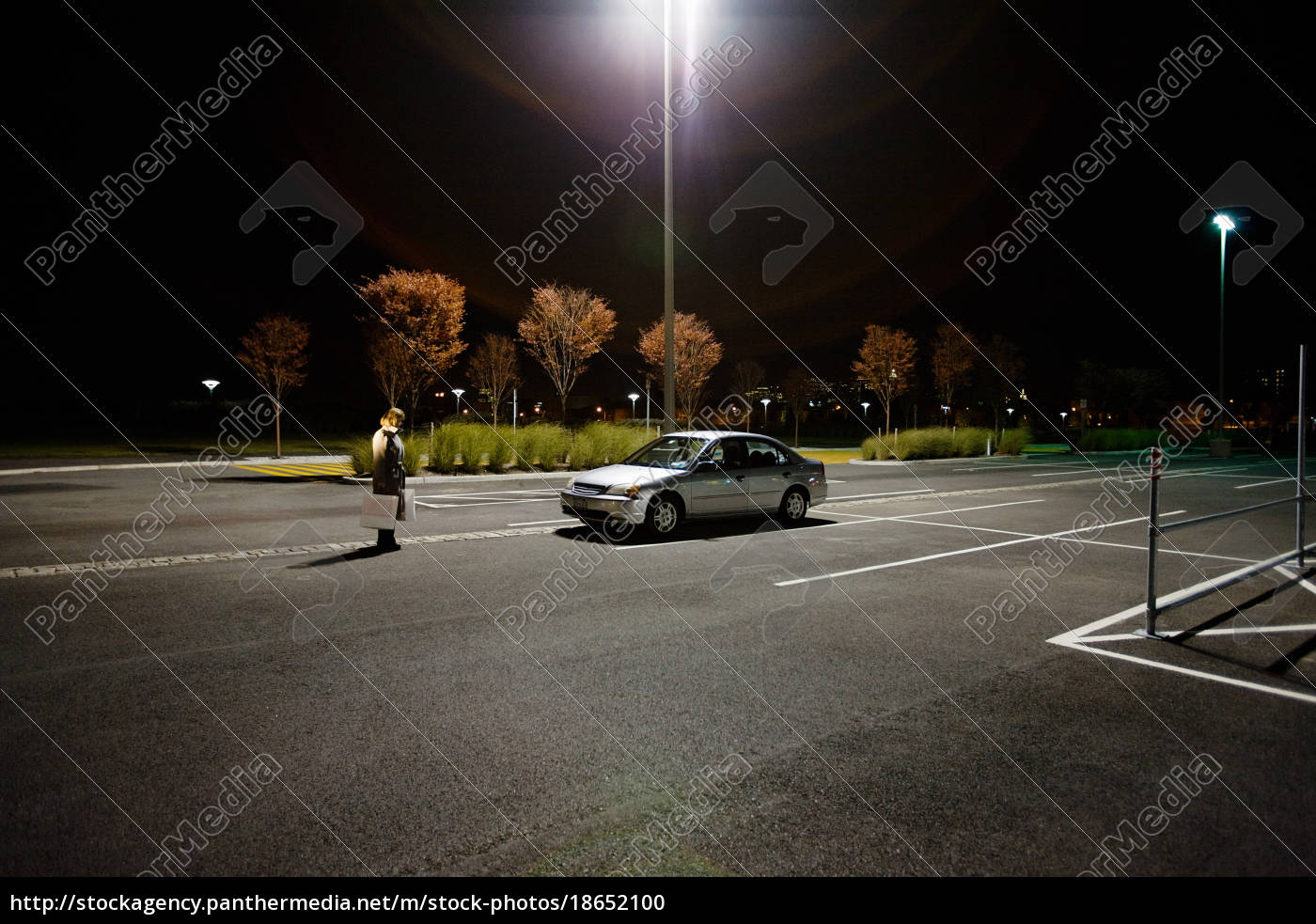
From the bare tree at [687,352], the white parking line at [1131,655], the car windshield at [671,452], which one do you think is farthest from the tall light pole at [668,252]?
the bare tree at [687,352]

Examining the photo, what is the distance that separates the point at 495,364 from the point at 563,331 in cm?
2376

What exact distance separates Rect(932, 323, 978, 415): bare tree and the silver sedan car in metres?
39.4

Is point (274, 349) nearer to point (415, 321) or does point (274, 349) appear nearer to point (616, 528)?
point (415, 321)

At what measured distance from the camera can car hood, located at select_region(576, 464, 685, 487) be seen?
10.5m

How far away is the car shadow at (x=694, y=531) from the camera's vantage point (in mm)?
10406

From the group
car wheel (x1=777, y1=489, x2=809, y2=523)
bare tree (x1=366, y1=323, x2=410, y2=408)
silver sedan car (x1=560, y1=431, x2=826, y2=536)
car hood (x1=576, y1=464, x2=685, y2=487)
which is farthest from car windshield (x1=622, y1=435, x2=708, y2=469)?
bare tree (x1=366, y1=323, x2=410, y2=408)

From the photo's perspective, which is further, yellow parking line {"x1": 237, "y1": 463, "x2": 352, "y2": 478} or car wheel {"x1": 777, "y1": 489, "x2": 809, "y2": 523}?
yellow parking line {"x1": 237, "y1": 463, "x2": 352, "y2": 478}

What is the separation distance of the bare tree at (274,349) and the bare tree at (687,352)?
61.7 feet

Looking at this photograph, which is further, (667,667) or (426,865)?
(667,667)

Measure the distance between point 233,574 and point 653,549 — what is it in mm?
A: 4805

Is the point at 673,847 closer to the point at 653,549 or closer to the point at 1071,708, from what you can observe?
the point at 1071,708

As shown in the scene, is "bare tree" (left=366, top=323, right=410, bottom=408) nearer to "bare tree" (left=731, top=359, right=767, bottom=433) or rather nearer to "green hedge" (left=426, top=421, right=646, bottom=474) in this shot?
"green hedge" (left=426, top=421, right=646, bottom=474)
